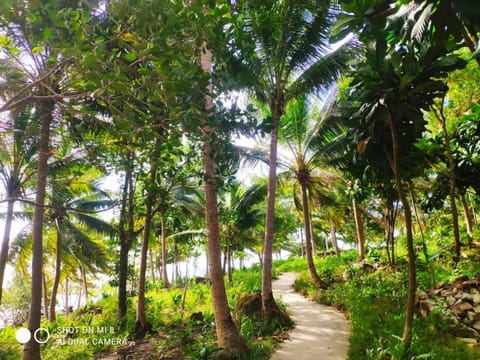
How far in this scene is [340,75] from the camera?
27.3ft

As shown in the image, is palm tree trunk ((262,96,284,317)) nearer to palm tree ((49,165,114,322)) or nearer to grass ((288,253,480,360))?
grass ((288,253,480,360))

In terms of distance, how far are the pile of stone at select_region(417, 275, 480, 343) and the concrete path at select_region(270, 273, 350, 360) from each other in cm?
168

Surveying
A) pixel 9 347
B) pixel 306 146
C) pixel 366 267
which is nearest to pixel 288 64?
pixel 306 146

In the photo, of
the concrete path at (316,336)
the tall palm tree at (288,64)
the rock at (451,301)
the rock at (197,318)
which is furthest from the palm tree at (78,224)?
the rock at (451,301)

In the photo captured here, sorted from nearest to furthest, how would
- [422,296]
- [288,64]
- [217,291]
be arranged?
[217,291] < [422,296] < [288,64]

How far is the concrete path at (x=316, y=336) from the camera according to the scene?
15.8 ft

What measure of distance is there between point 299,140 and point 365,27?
8.32 m

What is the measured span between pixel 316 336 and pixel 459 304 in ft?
8.55

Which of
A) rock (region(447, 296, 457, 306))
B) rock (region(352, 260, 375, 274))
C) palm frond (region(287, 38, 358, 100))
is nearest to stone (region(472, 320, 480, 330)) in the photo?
rock (region(447, 296, 457, 306))

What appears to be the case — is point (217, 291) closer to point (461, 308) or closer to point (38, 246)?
point (38, 246)

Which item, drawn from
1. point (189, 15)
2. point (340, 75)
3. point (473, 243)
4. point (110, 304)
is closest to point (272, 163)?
point (340, 75)

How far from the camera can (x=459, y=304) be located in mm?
4734

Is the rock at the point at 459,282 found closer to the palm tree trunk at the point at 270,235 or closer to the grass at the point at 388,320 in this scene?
the grass at the point at 388,320

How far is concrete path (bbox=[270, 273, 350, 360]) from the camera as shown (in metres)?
4.82
